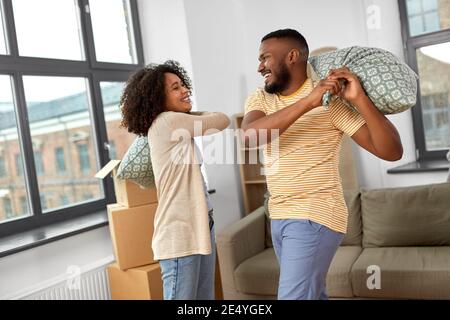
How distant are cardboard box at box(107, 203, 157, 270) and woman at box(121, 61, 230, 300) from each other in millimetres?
641

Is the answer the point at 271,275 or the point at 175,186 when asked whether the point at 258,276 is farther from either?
the point at 175,186

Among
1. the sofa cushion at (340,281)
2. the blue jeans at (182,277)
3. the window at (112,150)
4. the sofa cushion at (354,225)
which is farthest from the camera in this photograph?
the window at (112,150)

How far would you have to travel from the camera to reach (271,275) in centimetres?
196

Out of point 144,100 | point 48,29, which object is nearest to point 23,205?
point 48,29

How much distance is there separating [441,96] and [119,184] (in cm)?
191

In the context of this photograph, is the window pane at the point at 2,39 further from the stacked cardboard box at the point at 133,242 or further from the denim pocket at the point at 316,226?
the denim pocket at the point at 316,226

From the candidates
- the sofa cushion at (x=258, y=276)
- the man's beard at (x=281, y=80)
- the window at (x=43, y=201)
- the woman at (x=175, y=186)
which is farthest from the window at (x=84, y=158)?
the man's beard at (x=281, y=80)

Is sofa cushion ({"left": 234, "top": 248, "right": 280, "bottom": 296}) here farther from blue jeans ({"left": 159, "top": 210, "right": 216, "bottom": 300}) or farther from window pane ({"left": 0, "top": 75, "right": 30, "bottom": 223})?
window pane ({"left": 0, "top": 75, "right": 30, "bottom": 223})

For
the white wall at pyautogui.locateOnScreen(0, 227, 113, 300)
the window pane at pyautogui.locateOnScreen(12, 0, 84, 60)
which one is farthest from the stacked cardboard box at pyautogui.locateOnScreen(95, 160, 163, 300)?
the window pane at pyautogui.locateOnScreen(12, 0, 84, 60)

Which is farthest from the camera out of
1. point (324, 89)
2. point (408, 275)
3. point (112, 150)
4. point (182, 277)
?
point (112, 150)

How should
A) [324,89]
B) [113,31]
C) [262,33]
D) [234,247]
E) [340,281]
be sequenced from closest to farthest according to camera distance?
[324,89] → [340,281] → [234,247] → [113,31] → [262,33]

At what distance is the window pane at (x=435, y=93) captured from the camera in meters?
2.65

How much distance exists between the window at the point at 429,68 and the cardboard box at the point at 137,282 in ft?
5.77

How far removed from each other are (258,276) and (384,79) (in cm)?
127
